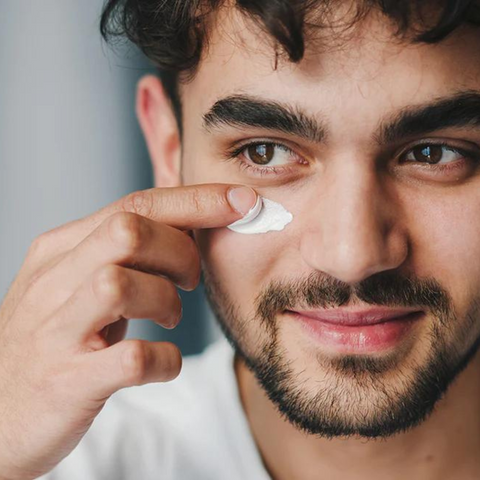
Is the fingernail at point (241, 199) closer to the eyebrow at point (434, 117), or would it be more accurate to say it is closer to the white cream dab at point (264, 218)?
the white cream dab at point (264, 218)

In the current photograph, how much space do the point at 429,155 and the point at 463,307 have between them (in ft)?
0.84

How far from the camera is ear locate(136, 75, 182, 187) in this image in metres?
1.75

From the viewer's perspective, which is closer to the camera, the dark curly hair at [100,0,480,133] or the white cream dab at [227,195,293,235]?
the dark curly hair at [100,0,480,133]

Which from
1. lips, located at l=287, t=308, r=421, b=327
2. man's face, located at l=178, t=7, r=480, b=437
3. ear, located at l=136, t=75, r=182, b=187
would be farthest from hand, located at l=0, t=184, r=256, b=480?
ear, located at l=136, t=75, r=182, b=187

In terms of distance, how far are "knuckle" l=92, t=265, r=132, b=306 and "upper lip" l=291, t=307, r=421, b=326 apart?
1.03ft

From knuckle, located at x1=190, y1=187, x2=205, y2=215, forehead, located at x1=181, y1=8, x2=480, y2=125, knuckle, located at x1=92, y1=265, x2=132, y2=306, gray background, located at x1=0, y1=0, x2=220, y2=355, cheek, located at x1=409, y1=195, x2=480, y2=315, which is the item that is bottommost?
gray background, located at x1=0, y1=0, x2=220, y2=355

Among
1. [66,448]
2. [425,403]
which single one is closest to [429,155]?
[425,403]

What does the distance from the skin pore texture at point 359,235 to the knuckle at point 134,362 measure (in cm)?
27

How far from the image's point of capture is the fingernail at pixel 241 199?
1369 mm

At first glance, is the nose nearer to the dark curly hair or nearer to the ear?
the dark curly hair

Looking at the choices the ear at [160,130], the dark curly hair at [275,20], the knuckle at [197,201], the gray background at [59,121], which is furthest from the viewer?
the gray background at [59,121]

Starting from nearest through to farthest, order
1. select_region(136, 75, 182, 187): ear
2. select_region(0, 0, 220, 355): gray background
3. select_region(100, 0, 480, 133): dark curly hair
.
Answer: select_region(100, 0, 480, 133): dark curly hair → select_region(136, 75, 182, 187): ear → select_region(0, 0, 220, 355): gray background

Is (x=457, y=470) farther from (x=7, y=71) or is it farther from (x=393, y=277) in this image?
(x=7, y=71)

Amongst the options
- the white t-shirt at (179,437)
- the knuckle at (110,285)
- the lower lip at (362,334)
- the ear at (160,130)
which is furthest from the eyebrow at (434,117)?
the white t-shirt at (179,437)
